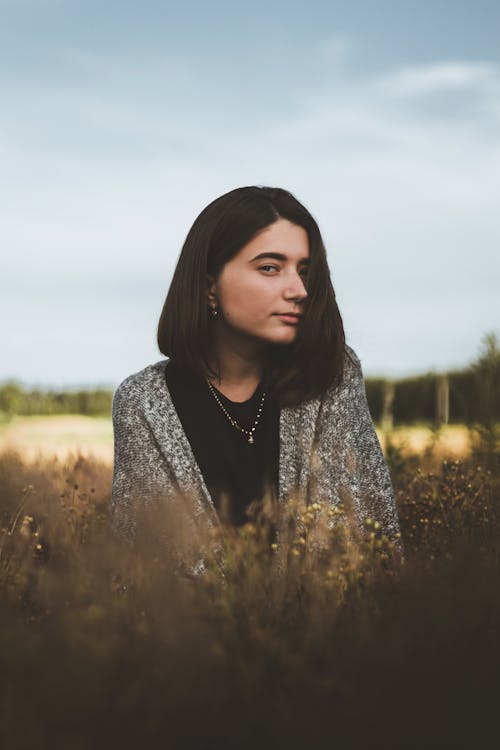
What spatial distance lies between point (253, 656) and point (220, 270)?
2045 millimetres

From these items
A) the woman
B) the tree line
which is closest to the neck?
the woman

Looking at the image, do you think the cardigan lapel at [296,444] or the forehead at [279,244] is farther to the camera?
the cardigan lapel at [296,444]

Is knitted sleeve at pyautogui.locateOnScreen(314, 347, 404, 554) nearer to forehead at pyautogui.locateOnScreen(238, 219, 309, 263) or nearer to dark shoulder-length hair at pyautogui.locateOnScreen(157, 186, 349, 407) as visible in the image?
dark shoulder-length hair at pyautogui.locateOnScreen(157, 186, 349, 407)

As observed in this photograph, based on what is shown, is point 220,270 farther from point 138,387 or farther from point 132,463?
Answer: point 132,463

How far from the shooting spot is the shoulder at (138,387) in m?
3.38

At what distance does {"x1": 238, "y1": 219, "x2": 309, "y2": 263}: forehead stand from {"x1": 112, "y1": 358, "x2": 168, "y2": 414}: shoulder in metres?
0.72

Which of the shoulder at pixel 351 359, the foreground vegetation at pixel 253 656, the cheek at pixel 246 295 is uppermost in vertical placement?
the cheek at pixel 246 295

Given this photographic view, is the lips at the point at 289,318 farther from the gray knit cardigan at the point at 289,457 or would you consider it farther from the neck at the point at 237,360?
the gray knit cardigan at the point at 289,457

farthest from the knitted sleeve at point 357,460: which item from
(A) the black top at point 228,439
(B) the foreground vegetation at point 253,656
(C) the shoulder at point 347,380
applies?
(B) the foreground vegetation at point 253,656

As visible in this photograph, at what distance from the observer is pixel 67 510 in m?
3.76

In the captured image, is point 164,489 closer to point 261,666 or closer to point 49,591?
point 49,591

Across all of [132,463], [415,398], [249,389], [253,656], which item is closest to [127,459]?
[132,463]

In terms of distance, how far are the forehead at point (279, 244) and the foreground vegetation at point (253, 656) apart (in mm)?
1443

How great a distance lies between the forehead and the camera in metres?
3.20
